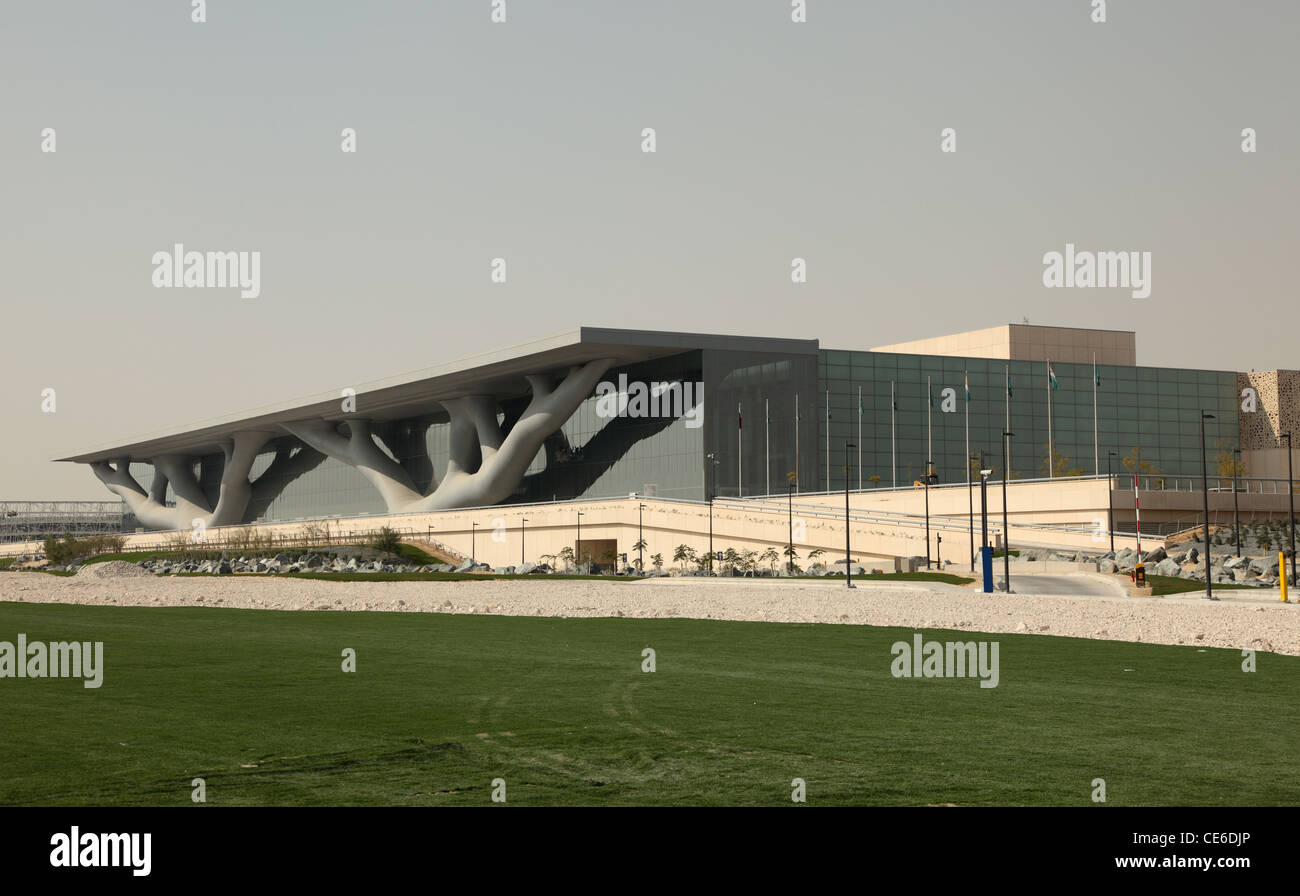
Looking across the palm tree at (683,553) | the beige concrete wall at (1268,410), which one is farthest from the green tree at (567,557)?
the beige concrete wall at (1268,410)

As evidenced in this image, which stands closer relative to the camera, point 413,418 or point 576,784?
point 576,784

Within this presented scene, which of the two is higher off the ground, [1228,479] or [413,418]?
[413,418]

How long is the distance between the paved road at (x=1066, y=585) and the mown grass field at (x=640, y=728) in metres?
20.2

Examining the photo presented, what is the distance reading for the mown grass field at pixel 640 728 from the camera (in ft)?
30.9

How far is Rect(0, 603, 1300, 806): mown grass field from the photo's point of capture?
9414mm

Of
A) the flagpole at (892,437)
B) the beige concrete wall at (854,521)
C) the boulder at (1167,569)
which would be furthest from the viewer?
the flagpole at (892,437)

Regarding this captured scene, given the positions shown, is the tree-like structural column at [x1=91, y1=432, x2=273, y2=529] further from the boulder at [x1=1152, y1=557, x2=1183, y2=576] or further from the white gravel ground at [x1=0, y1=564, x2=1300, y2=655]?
the boulder at [x1=1152, y1=557, x2=1183, y2=576]

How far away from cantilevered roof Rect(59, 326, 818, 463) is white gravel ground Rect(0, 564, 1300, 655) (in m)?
33.1

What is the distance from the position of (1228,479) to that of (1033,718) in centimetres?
8175

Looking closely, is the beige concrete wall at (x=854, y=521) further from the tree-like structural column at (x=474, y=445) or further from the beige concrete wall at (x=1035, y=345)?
the beige concrete wall at (x=1035, y=345)

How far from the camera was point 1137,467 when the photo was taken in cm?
9856
